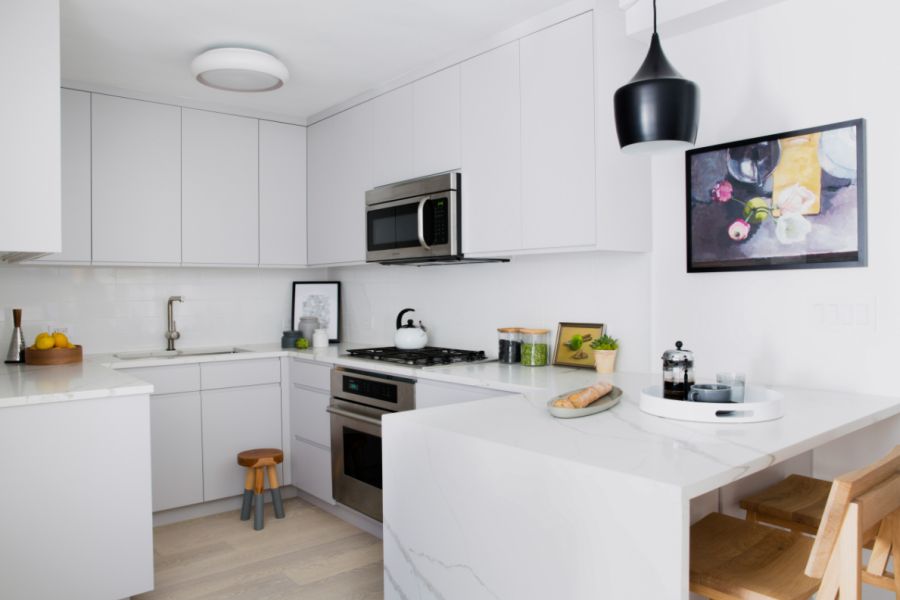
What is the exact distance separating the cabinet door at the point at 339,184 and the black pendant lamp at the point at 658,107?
7.57 ft

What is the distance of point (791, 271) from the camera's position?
2389mm

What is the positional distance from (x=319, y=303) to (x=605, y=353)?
2.37 metres

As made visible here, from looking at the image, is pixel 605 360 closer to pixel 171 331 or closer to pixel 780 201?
pixel 780 201

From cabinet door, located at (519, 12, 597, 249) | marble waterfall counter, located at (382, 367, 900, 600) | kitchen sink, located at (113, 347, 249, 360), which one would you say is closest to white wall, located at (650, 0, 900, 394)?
marble waterfall counter, located at (382, 367, 900, 600)

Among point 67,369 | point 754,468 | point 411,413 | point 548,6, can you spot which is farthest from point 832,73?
point 67,369

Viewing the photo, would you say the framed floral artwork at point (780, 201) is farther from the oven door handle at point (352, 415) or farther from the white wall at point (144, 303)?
the white wall at point (144, 303)

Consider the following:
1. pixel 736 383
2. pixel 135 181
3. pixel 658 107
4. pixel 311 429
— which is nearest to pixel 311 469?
pixel 311 429

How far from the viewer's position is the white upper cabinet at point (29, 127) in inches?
91.1

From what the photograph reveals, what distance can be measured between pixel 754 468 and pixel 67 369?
2983mm

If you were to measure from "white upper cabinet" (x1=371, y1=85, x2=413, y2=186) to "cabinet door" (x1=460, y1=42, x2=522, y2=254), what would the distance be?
437 mm

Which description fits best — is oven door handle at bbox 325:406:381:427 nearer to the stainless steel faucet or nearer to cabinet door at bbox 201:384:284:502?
cabinet door at bbox 201:384:284:502

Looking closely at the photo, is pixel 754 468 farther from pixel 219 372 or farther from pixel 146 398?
pixel 219 372

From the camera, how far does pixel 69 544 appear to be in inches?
92.8

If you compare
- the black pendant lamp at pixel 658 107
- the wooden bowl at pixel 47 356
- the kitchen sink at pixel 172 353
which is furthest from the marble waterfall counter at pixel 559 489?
the kitchen sink at pixel 172 353
